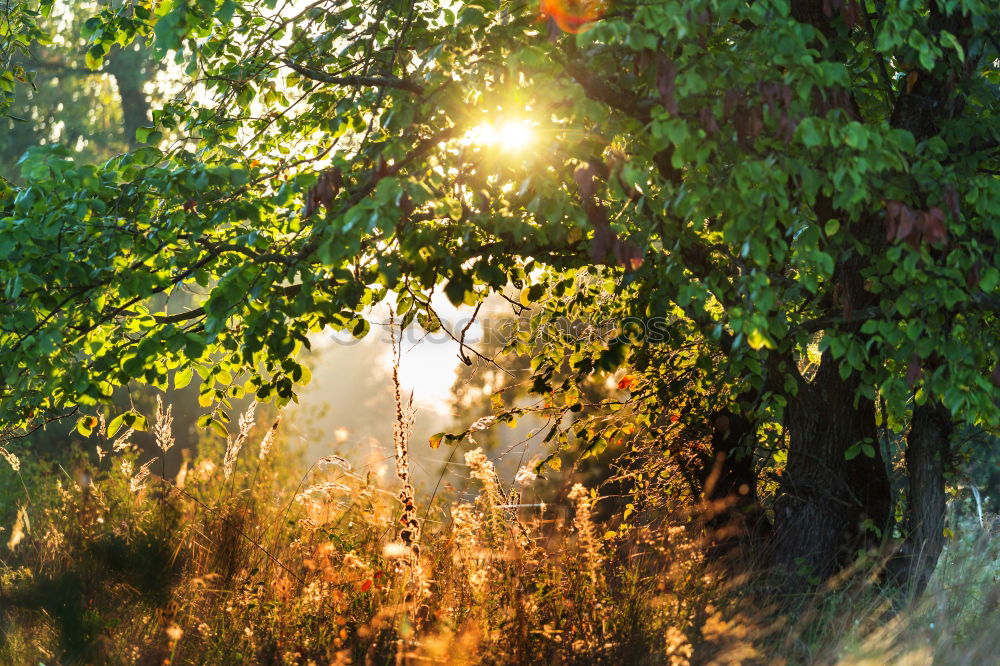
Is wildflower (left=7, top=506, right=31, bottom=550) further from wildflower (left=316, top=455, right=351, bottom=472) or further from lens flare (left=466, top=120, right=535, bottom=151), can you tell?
lens flare (left=466, top=120, right=535, bottom=151)

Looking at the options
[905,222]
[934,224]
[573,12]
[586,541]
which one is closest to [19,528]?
[586,541]

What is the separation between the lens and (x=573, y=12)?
13.9ft

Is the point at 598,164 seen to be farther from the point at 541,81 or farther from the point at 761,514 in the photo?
the point at 761,514

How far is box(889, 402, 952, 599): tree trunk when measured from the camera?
6.21 meters

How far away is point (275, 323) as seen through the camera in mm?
4430

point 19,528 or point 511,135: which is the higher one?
point 511,135

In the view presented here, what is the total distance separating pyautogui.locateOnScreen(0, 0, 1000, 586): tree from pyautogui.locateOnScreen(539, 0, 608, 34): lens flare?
2 centimetres

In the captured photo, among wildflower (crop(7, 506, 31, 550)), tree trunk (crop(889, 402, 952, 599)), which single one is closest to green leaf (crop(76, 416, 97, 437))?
wildflower (crop(7, 506, 31, 550))

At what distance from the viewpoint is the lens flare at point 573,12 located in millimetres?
4082

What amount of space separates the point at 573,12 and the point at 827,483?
3.82 metres

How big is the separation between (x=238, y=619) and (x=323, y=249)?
2.62 meters

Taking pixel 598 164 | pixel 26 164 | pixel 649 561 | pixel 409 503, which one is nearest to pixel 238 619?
pixel 409 503

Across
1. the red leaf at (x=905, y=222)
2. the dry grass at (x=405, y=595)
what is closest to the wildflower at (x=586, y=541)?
the dry grass at (x=405, y=595)

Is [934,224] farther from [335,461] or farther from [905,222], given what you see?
[335,461]
